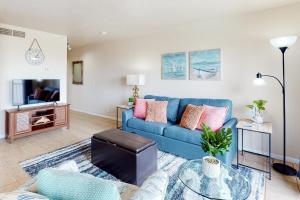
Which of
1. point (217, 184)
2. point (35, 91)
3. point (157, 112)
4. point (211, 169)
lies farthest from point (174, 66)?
point (35, 91)

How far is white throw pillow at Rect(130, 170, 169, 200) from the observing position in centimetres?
89

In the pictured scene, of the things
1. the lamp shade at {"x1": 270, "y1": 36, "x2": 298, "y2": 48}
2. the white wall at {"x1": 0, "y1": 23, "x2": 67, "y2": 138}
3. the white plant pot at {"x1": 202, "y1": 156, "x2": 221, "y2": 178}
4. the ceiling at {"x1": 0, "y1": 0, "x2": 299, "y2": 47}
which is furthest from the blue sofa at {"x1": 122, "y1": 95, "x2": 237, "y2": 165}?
the white wall at {"x1": 0, "y1": 23, "x2": 67, "y2": 138}

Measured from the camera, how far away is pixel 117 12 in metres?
3.07

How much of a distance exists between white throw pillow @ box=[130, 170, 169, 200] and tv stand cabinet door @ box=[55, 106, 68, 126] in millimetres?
3681

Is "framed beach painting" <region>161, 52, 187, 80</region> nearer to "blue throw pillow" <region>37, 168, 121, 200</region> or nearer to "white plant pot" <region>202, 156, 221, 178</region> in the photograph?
"white plant pot" <region>202, 156, 221, 178</region>

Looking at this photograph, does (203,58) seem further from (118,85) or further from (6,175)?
(6,175)

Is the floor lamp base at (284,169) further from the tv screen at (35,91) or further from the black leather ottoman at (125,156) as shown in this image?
the tv screen at (35,91)

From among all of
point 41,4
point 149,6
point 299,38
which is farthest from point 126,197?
point 299,38

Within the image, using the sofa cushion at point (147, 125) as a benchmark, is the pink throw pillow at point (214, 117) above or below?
above

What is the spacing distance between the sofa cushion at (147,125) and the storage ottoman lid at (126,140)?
67 cm

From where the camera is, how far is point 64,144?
3.43 metres

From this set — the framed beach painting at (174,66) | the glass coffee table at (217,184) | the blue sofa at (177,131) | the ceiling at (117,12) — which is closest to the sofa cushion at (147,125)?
the blue sofa at (177,131)

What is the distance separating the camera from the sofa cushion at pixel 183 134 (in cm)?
269

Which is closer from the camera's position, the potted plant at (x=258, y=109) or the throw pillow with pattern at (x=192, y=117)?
the potted plant at (x=258, y=109)
